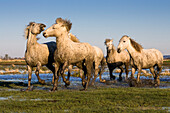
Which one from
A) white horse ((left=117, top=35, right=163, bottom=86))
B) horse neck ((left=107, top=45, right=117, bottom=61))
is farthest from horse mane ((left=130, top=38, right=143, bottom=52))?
horse neck ((left=107, top=45, right=117, bottom=61))

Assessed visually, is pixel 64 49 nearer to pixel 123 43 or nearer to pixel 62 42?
pixel 62 42

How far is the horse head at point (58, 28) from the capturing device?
1193cm

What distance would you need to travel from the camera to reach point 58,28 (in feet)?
39.8

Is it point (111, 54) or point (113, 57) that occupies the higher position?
point (111, 54)

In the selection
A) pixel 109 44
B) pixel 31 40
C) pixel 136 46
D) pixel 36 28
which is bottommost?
pixel 136 46

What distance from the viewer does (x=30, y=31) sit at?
12.8 metres

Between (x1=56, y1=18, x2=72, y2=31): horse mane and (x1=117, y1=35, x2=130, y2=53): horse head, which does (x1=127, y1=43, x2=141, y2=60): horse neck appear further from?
(x1=56, y1=18, x2=72, y2=31): horse mane

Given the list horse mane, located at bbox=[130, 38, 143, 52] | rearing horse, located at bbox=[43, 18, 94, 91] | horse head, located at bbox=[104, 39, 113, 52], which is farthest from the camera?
horse head, located at bbox=[104, 39, 113, 52]

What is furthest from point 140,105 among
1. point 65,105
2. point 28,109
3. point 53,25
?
point 53,25

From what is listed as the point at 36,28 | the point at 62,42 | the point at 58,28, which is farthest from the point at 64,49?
the point at 36,28

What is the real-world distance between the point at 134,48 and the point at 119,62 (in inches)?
186

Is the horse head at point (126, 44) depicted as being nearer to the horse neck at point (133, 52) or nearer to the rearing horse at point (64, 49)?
the horse neck at point (133, 52)

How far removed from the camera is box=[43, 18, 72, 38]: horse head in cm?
1193

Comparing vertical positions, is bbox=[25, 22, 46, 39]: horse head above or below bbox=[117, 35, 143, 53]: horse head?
above
